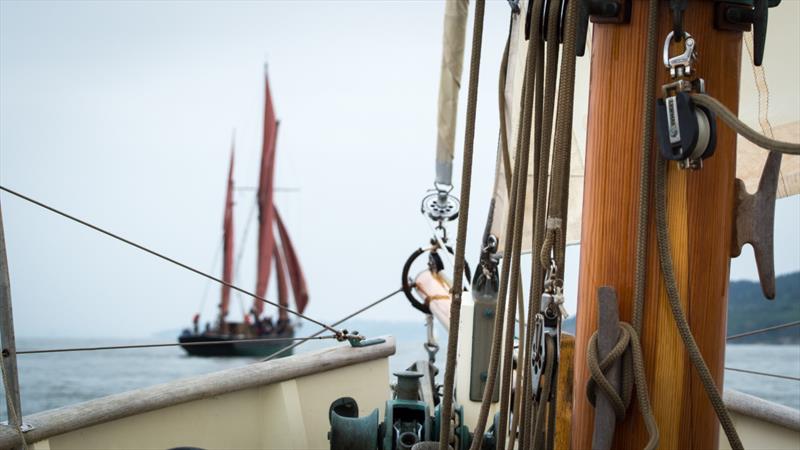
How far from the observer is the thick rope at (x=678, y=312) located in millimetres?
1207

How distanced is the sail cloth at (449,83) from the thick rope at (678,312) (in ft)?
7.90

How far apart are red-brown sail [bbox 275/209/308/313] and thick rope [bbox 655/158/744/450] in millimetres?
28692

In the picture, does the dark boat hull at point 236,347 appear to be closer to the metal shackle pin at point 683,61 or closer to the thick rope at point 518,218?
the thick rope at point 518,218

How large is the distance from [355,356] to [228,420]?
0.71 m

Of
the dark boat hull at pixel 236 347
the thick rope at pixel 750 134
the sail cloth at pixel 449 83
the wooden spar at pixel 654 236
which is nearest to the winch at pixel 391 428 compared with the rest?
the wooden spar at pixel 654 236

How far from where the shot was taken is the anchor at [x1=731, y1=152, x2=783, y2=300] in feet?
4.35

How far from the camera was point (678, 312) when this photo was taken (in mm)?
1224

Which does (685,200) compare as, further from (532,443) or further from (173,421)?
(173,421)

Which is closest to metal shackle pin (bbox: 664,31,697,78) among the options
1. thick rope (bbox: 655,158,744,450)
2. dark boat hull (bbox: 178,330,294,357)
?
thick rope (bbox: 655,158,744,450)

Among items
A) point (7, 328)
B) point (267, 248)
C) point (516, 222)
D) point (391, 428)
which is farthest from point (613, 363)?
point (267, 248)

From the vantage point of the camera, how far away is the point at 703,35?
131 cm

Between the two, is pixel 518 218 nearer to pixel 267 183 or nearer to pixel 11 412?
pixel 11 412

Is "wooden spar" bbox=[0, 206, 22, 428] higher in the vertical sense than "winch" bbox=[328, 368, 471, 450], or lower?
higher

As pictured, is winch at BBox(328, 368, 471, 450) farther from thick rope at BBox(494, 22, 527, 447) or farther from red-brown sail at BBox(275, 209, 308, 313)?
red-brown sail at BBox(275, 209, 308, 313)
